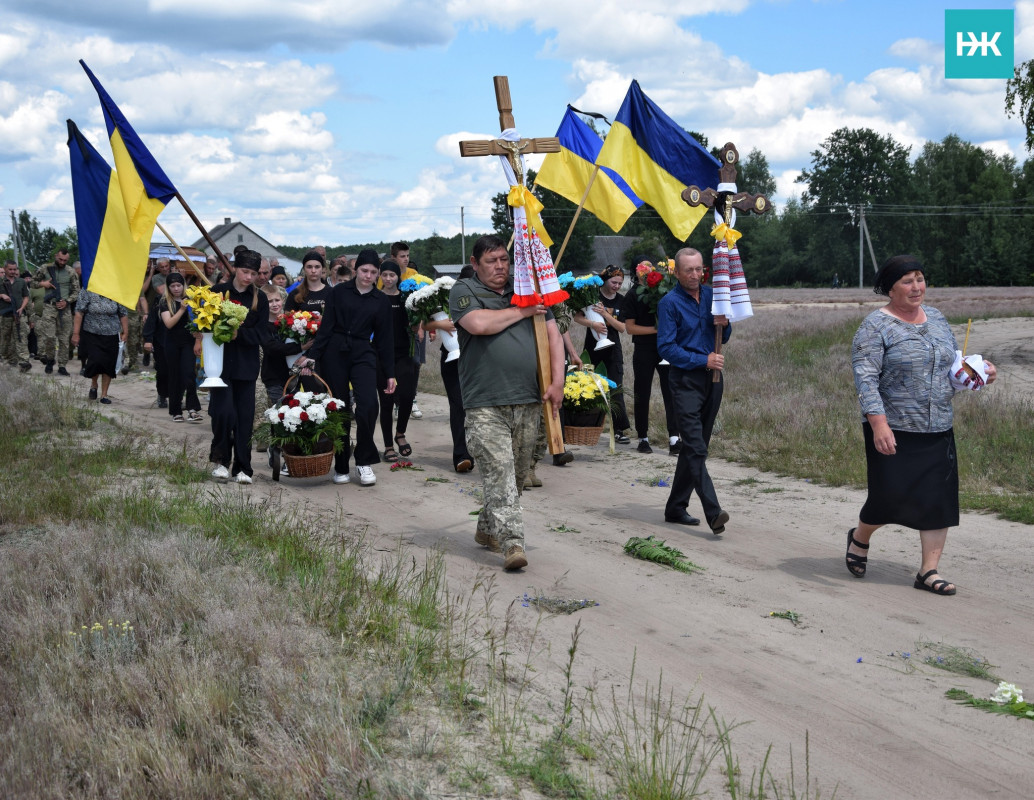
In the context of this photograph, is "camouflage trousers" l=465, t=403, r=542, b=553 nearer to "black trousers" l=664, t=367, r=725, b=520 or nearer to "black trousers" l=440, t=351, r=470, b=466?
"black trousers" l=664, t=367, r=725, b=520

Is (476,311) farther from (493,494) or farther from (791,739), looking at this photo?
(791,739)

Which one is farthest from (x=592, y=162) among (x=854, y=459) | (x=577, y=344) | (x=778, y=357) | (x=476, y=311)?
(x=577, y=344)

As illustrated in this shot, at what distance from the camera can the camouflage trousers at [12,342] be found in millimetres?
24328

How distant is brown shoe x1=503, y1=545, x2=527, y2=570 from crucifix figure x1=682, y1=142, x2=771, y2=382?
2.44 meters

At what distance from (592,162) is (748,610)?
23.6 feet

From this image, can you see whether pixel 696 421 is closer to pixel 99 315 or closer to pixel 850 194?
pixel 99 315

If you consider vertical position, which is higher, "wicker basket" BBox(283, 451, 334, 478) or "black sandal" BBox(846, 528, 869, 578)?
"wicker basket" BBox(283, 451, 334, 478)

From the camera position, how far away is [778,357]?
73.8 ft

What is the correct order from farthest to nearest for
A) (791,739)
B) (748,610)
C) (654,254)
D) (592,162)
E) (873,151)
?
1. (873,151)
2. (654,254)
3. (592,162)
4. (748,610)
5. (791,739)

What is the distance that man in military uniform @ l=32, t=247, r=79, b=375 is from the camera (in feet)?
74.7

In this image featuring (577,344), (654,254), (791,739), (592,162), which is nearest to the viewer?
(791,739)

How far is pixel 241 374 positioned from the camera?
10.6 m

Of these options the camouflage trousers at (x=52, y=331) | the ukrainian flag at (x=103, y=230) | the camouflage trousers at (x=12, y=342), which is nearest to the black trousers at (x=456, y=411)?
the ukrainian flag at (x=103, y=230)

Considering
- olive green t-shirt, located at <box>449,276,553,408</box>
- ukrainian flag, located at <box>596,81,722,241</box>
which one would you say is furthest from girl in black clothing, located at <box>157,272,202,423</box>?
olive green t-shirt, located at <box>449,276,553,408</box>
